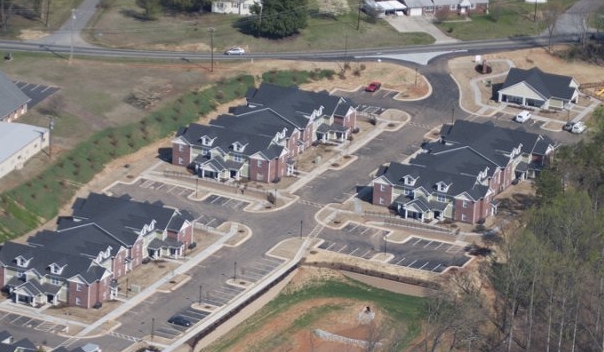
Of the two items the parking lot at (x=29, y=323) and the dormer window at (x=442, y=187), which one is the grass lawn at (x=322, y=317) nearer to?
the parking lot at (x=29, y=323)

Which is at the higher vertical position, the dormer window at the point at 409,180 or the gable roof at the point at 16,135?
the gable roof at the point at 16,135

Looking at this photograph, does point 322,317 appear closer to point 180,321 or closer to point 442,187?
point 180,321

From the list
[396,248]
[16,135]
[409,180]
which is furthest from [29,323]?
[409,180]

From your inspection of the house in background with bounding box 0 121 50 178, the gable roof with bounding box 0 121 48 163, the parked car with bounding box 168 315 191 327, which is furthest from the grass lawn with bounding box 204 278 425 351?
the gable roof with bounding box 0 121 48 163

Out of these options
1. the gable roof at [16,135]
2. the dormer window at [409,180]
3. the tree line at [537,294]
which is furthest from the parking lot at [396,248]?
the gable roof at [16,135]

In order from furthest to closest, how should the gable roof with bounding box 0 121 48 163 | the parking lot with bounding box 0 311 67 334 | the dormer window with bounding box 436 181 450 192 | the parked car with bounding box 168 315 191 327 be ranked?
1. the dormer window with bounding box 436 181 450 192
2. the gable roof with bounding box 0 121 48 163
3. the parked car with bounding box 168 315 191 327
4. the parking lot with bounding box 0 311 67 334

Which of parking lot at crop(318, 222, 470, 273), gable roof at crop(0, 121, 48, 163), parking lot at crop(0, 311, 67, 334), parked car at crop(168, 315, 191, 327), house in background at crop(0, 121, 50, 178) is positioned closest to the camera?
parking lot at crop(0, 311, 67, 334)

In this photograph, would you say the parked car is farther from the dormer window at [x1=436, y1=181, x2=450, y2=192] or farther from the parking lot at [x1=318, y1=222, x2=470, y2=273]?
the dormer window at [x1=436, y1=181, x2=450, y2=192]
